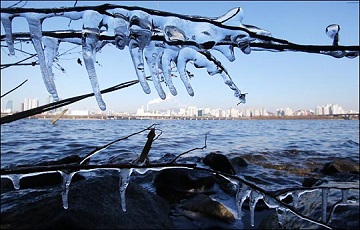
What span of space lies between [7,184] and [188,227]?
3.43 meters

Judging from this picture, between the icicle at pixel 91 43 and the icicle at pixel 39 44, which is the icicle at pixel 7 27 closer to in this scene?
the icicle at pixel 39 44

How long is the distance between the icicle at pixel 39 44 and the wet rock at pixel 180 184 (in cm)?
504

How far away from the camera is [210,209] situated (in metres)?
4.36

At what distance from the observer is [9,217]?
266cm

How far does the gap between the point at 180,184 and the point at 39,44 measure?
17.8 feet

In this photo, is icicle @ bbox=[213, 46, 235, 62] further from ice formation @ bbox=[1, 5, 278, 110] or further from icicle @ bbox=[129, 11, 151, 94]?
icicle @ bbox=[129, 11, 151, 94]

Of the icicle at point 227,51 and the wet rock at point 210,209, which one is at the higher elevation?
the icicle at point 227,51

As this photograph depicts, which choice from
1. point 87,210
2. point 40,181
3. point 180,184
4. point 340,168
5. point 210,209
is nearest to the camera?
point 87,210

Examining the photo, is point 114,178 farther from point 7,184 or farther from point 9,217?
point 7,184

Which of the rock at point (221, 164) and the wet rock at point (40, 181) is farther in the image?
the rock at point (221, 164)

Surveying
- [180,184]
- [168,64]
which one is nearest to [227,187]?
[180,184]

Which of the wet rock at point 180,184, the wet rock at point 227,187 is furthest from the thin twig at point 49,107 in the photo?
the wet rock at point 227,187

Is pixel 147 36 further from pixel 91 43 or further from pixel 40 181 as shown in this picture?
pixel 40 181

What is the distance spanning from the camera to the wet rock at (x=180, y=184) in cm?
570
